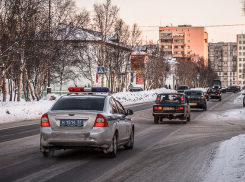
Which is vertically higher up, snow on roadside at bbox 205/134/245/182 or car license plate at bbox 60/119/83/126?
car license plate at bbox 60/119/83/126

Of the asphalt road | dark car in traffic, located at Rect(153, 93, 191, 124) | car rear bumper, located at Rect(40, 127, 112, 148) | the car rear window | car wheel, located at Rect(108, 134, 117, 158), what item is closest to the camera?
the asphalt road

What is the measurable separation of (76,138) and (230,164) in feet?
10.3

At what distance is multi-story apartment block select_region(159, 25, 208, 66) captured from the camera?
580ft

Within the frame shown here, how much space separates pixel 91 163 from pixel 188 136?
6619 mm

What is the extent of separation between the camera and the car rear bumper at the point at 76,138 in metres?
9.27

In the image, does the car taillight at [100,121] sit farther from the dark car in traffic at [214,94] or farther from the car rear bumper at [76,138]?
the dark car in traffic at [214,94]

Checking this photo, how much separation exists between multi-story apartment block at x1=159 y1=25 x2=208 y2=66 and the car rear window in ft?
546

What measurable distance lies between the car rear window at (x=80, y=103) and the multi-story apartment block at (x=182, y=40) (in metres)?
166

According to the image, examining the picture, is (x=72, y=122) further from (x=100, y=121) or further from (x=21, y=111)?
(x=21, y=111)

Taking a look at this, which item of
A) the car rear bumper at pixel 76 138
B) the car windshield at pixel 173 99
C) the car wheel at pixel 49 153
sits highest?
the car windshield at pixel 173 99

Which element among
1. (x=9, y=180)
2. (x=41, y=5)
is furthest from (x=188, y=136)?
(x=41, y=5)

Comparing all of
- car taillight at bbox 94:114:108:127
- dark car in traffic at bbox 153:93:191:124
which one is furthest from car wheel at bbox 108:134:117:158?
dark car in traffic at bbox 153:93:191:124

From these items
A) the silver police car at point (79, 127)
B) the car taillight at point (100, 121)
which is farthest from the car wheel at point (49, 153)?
the car taillight at point (100, 121)

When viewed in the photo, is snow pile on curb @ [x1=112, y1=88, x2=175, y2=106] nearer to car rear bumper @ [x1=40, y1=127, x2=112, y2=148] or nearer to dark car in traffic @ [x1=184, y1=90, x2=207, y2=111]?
dark car in traffic @ [x1=184, y1=90, x2=207, y2=111]
